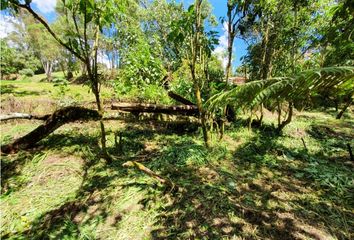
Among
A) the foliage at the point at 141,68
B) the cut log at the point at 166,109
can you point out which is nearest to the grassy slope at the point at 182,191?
the cut log at the point at 166,109

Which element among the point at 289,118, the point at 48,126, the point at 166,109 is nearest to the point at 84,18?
the point at 48,126

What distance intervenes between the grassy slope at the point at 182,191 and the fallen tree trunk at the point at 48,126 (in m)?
0.21

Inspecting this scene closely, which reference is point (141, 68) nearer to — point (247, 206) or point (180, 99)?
point (180, 99)

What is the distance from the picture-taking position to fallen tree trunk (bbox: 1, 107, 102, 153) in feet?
13.7

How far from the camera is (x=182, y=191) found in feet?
9.89

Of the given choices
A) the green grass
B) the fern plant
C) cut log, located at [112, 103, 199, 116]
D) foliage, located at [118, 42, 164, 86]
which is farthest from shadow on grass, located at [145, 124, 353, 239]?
foliage, located at [118, 42, 164, 86]

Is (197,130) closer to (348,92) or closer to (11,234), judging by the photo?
(348,92)

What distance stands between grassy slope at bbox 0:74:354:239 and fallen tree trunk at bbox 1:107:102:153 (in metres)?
0.21

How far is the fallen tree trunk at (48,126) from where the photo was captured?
13.7 feet

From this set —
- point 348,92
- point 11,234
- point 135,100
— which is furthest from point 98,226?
point 135,100

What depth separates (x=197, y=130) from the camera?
5410mm

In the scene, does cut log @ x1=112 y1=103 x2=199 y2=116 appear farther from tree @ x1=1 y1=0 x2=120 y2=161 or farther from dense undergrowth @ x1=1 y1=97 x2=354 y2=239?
tree @ x1=1 y1=0 x2=120 y2=161

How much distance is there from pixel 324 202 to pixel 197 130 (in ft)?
10.2

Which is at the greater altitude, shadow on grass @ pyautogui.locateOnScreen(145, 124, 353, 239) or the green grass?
the green grass
